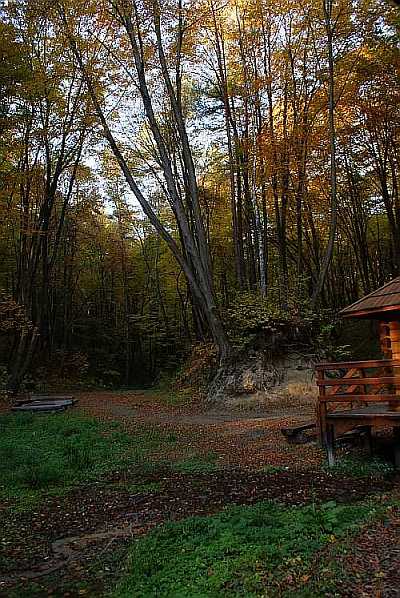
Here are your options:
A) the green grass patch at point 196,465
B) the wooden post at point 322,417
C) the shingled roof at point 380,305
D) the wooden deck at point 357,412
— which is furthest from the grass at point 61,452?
the shingled roof at point 380,305

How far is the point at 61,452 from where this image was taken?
30.7 ft

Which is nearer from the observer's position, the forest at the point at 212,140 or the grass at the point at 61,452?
the grass at the point at 61,452

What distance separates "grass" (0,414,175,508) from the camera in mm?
7570

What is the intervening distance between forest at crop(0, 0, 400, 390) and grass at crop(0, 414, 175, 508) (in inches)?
235

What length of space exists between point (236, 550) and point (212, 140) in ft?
69.7

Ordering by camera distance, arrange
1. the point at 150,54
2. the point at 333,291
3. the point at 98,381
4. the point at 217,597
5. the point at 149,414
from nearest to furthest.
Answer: the point at 217,597 < the point at 149,414 < the point at 150,54 < the point at 98,381 < the point at 333,291

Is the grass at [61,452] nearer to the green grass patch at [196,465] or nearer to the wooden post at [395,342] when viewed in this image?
the green grass patch at [196,465]

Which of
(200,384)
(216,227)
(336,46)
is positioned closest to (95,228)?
(216,227)

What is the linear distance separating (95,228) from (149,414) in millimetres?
18384

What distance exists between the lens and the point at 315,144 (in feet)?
60.9

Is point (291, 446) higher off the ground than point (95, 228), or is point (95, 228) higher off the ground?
point (95, 228)

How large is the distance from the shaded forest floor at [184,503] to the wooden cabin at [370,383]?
1.89 feet

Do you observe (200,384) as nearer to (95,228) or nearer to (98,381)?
(98,381)

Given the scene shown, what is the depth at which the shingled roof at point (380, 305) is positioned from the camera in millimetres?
8383
